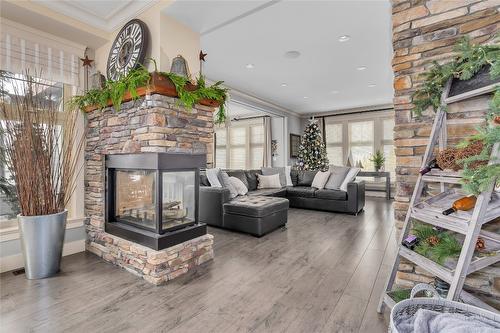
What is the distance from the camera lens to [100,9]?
2664 mm

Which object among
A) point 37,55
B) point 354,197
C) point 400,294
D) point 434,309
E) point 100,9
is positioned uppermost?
point 100,9

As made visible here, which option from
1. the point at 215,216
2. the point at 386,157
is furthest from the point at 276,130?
the point at 215,216

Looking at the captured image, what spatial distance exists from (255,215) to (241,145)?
6030mm

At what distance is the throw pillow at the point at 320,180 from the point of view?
5.67m

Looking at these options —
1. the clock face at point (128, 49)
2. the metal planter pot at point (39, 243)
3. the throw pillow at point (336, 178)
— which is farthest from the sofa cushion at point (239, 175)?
the metal planter pot at point (39, 243)

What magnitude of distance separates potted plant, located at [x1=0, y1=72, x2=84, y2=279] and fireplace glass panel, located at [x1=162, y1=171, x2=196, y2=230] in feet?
3.22

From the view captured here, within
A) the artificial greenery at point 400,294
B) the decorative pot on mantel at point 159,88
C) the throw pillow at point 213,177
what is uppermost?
the decorative pot on mantel at point 159,88

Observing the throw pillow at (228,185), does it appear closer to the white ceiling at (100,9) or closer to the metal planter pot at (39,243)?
the metal planter pot at (39,243)

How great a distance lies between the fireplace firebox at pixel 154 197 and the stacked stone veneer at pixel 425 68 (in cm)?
180

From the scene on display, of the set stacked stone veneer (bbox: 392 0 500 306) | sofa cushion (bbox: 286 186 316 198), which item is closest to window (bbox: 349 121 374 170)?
sofa cushion (bbox: 286 186 316 198)

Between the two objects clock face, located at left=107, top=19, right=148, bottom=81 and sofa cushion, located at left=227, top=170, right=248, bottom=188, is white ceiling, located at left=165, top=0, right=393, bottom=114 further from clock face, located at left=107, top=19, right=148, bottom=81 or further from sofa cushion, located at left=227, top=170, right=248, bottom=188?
sofa cushion, located at left=227, top=170, right=248, bottom=188

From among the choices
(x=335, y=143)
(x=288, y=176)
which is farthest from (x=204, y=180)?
(x=335, y=143)

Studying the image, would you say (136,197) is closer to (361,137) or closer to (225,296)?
(225,296)

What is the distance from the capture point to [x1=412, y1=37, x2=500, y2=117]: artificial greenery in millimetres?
1285
